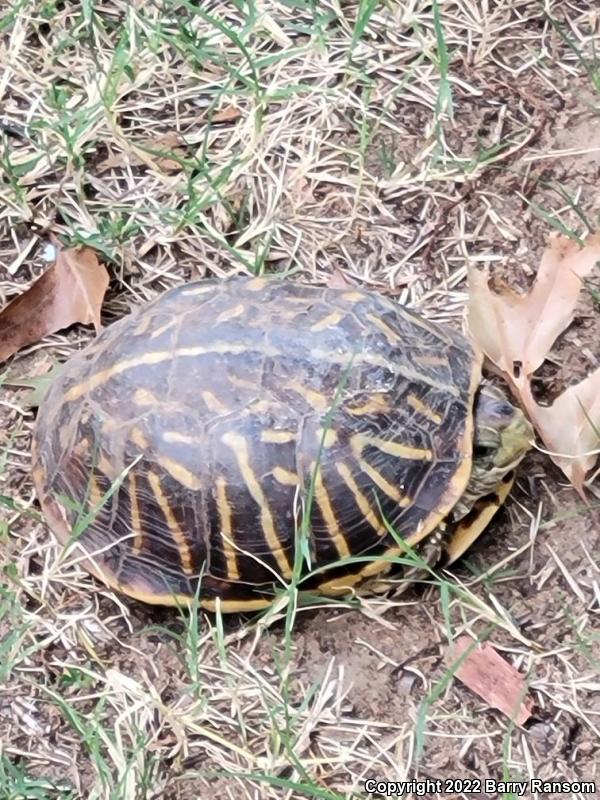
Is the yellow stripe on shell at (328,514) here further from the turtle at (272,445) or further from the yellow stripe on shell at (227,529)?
the yellow stripe on shell at (227,529)

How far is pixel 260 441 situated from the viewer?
6.29 feet

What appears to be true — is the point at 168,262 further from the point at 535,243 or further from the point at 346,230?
the point at 535,243

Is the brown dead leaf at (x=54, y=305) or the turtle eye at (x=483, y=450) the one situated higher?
the brown dead leaf at (x=54, y=305)

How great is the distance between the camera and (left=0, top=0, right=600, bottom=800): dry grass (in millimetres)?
1993

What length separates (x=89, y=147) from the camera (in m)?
2.66

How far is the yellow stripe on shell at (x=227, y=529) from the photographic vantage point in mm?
1944

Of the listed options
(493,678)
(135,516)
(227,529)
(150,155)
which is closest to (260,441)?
(227,529)

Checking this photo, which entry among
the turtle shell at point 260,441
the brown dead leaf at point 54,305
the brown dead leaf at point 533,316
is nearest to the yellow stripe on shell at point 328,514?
the turtle shell at point 260,441

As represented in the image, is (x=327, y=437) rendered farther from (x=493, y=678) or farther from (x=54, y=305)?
(x=54, y=305)

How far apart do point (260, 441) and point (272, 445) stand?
0.02 metres

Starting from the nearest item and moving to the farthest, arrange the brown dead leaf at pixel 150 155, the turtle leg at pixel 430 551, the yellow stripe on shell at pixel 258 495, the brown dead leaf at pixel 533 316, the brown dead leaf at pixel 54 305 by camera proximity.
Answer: the yellow stripe on shell at pixel 258 495 < the turtle leg at pixel 430 551 < the brown dead leaf at pixel 533 316 < the brown dead leaf at pixel 54 305 < the brown dead leaf at pixel 150 155

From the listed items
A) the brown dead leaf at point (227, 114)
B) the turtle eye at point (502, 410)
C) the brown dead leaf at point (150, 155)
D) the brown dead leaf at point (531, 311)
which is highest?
the brown dead leaf at point (227, 114)

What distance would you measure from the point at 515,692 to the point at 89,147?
1579mm

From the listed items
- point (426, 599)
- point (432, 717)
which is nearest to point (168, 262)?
point (426, 599)
